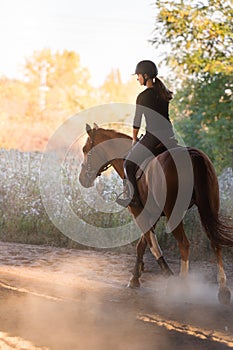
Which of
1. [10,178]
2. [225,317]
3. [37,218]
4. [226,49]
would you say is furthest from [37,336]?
[226,49]

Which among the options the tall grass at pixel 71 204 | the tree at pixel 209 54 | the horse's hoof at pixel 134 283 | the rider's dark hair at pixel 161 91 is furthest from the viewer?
Answer: the tree at pixel 209 54

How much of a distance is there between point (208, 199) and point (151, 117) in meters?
1.36

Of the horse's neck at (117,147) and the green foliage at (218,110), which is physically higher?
the green foliage at (218,110)

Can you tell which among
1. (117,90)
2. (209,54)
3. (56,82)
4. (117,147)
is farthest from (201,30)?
(117,90)

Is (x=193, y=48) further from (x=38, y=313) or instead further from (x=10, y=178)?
(x=38, y=313)

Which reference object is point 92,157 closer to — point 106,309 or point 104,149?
point 104,149

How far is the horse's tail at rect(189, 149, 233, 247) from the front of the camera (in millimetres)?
6969

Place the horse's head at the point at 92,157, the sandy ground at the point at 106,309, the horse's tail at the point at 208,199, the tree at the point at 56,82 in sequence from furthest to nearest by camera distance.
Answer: the tree at the point at 56,82 < the horse's head at the point at 92,157 < the horse's tail at the point at 208,199 < the sandy ground at the point at 106,309

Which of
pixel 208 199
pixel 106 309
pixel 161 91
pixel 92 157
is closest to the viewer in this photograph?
pixel 106 309

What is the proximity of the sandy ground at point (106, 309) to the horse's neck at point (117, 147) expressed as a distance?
178 cm

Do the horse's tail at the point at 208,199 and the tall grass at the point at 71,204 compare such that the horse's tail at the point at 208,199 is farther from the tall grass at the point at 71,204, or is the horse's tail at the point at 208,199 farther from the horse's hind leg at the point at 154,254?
the tall grass at the point at 71,204

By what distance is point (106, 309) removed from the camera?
641cm

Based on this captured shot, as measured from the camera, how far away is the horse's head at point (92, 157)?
8.43m

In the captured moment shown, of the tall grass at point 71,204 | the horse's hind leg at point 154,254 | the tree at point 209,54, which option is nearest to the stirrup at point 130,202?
the horse's hind leg at point 154,254
